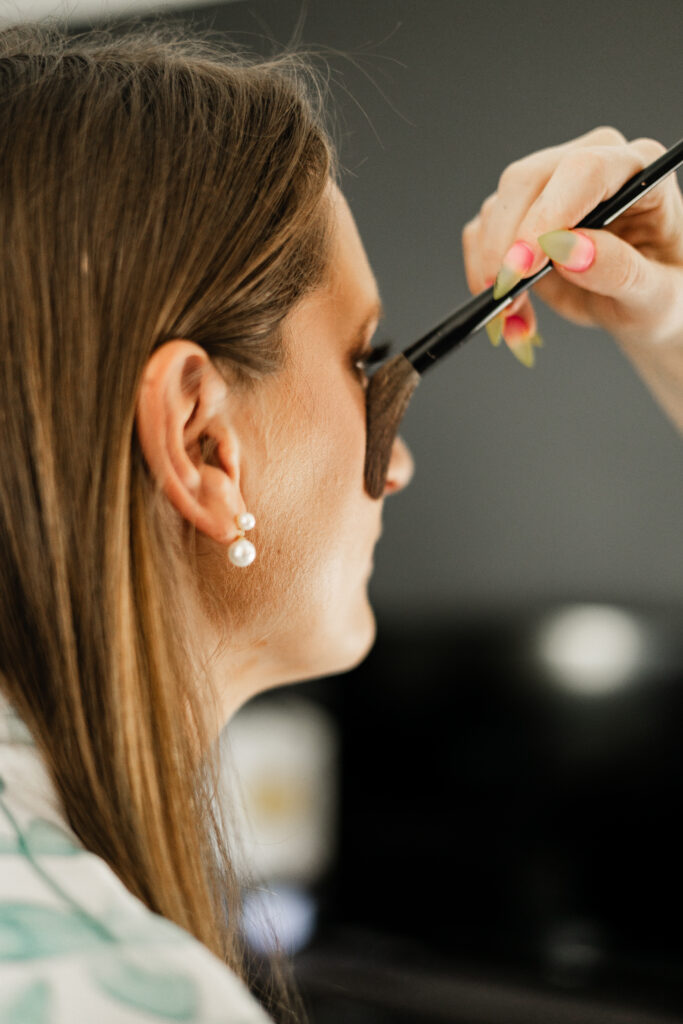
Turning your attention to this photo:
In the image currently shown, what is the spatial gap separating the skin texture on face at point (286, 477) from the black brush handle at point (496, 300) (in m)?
0.05

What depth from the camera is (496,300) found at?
1.91 feet

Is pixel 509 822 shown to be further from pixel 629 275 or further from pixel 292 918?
pixel 629 275

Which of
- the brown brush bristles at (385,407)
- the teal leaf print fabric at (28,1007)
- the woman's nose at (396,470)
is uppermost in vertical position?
the brown brush bristles at (385,407)

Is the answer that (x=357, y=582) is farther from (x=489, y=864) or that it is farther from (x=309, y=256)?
(x=489, y=864)

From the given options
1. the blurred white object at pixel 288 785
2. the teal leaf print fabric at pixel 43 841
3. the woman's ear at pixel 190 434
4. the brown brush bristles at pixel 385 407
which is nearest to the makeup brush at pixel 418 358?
the brown brush bristles at pixel 385 407

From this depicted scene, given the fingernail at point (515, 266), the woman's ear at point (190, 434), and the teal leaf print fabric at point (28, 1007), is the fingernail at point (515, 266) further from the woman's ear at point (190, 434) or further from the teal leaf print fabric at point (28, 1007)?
the teal leaf print fabric at point (28, 1007)

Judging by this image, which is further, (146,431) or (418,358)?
(418,358)

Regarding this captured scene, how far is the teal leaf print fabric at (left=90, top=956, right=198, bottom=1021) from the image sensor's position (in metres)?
0.31

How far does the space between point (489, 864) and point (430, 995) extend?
186 mm

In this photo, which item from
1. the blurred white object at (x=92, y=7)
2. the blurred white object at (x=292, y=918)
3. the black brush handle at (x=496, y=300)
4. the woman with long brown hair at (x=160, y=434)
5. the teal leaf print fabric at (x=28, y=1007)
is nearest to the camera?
the teal leaf print fabric at (x=28, y=1007)

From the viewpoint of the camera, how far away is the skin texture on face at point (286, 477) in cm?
50

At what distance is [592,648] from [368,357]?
0.55m

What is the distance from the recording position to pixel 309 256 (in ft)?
1.83

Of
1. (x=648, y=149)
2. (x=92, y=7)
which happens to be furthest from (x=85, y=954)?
(x=92, y=7)
